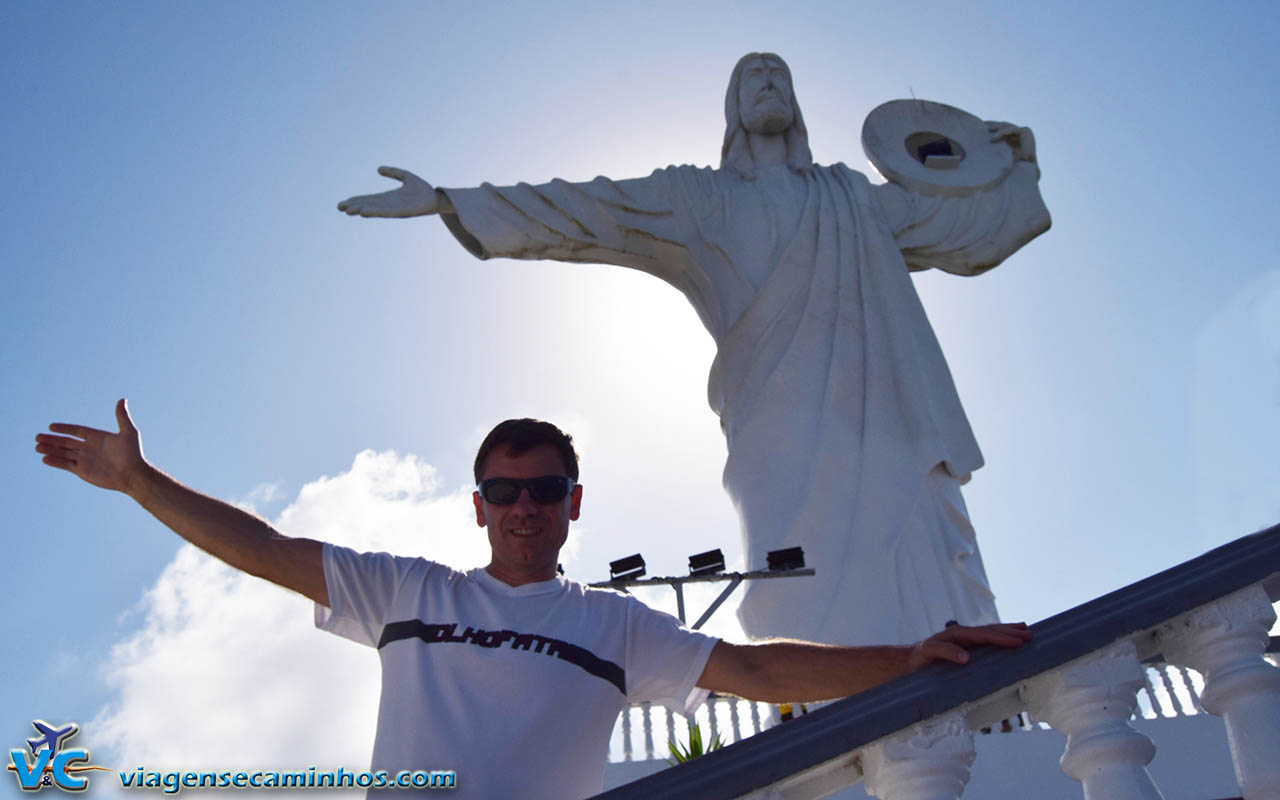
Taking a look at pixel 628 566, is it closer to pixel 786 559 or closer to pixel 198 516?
pixel 786 559

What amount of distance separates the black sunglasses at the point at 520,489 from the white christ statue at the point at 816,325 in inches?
156

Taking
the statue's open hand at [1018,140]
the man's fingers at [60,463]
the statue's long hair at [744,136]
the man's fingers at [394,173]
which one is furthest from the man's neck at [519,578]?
the statue's open hand at [1018,140]

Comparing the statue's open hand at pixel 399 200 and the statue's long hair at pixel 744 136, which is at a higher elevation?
the statue's long hair at pixel 744 136

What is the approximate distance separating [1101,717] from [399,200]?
5.72m

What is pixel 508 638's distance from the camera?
1.68 meters

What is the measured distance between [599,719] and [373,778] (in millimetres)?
340

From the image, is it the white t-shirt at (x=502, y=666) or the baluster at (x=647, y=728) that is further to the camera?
the baluster at (x=647, y=728)

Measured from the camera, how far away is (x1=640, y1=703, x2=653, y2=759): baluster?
5.48 meters

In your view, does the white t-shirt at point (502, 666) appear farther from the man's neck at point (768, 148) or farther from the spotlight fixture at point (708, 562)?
the man's neck at point (768, 148)

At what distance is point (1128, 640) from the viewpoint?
156 centimetres

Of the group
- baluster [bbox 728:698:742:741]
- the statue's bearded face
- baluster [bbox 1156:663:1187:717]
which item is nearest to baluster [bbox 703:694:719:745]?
baluster [bbox 728:698:742:741]

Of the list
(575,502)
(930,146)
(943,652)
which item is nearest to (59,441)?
(575,502)

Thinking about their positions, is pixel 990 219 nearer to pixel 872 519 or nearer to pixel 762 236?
pixel 762 236

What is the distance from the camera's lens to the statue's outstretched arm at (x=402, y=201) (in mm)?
6469
